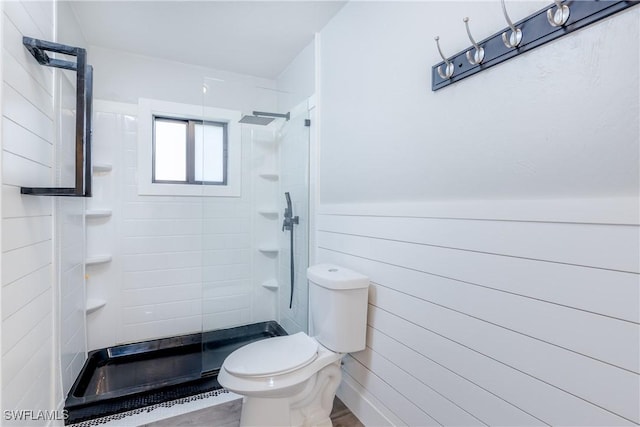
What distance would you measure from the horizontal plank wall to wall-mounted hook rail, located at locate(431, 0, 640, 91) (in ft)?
1.75

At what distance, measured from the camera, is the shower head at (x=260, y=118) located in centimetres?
229

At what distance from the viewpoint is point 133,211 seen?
7.99 feet

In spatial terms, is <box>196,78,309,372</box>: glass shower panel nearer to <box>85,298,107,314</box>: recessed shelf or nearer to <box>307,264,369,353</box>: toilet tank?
<box>307,264,369,353</box>: toilet tank

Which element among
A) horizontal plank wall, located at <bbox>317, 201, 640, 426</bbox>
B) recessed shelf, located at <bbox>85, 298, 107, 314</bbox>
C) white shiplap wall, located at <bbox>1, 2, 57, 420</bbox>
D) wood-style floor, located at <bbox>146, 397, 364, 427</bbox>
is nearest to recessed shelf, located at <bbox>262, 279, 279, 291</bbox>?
wood-style floor, located at <bbox>146, 397, 364, 427</bbox>

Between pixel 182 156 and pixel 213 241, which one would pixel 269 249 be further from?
pixel 182 156

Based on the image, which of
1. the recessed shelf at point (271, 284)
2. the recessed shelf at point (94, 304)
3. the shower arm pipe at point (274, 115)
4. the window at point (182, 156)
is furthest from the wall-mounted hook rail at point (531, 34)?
the recessed shelf at point (94, 304)

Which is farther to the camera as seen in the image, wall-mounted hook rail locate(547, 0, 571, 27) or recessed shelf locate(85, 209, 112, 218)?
recessed shelf locate(85, 209, 112, 218)

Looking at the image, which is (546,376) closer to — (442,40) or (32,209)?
(442,40)

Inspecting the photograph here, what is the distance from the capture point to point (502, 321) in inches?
39.5

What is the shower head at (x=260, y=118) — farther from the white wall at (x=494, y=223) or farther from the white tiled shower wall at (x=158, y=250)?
the white wall at (x=494, y=223)

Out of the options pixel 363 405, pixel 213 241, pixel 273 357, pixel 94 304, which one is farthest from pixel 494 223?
pixel 94 304

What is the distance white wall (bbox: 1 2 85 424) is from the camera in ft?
3.53

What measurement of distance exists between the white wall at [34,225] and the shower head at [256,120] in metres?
1.05

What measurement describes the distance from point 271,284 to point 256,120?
4.37 ft
